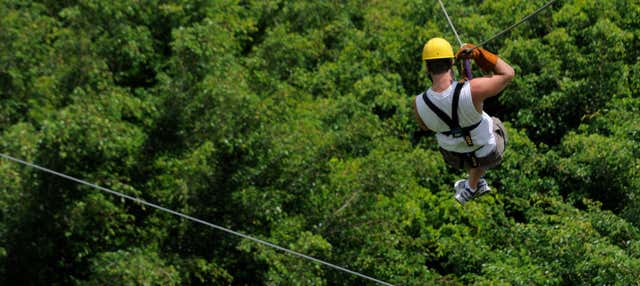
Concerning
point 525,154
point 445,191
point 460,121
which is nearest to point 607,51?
point 525,154

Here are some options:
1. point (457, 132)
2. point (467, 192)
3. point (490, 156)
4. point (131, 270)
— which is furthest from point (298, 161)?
point (457, 132)

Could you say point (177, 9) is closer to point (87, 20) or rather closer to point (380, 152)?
point (87, 20)

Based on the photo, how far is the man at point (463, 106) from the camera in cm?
452

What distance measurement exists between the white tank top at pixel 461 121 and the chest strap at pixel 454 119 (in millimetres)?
14

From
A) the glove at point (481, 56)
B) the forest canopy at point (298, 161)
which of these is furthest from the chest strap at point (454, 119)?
the forest canopy at point (298, 161)

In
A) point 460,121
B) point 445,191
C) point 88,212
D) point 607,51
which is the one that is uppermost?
point 460,121

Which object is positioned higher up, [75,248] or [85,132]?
[85,132]

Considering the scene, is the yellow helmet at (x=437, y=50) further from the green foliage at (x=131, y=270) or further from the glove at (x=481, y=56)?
the green foliage at (x=131, y=270)

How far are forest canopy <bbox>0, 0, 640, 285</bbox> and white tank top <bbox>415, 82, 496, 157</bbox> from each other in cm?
422

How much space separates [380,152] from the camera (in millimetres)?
10750

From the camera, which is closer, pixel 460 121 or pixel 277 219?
pixel 460 121

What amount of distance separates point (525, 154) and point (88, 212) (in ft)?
16.2

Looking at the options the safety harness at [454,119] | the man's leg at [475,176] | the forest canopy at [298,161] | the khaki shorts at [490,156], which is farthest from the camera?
the forest canopy at [298,161]

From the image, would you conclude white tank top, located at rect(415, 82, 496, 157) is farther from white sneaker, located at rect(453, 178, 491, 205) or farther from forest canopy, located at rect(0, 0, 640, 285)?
forest canopy, located at rect(0, 0, 640, 285)
